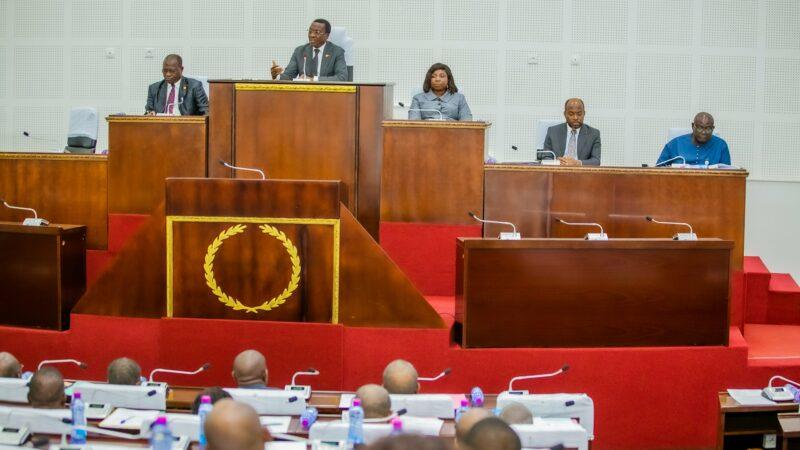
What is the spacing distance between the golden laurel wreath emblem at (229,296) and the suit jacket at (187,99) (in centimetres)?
238

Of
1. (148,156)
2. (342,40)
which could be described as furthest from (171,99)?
(342,40)

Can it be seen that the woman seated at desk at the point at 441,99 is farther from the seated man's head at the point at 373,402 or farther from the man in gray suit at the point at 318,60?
the seated man's head at the point at 373,402

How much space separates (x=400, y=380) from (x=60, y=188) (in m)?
4.14

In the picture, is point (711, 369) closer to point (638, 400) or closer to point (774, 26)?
point (638, 400)

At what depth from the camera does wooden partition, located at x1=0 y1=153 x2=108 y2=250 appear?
771cm

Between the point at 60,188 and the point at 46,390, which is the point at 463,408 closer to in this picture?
the point at 46,390

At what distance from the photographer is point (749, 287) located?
8.01 m

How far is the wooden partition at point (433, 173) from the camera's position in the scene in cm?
730

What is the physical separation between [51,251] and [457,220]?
9.32 feet

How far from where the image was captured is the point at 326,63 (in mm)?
8234

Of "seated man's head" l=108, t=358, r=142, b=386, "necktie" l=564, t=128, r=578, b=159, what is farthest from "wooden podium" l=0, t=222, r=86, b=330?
"necktie" l=564, t=128, r=578, b=159

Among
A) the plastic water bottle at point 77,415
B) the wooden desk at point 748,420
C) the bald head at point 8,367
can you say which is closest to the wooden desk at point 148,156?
the bald head at point 8,367

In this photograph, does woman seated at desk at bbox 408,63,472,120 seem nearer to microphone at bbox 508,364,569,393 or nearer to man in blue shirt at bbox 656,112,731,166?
man in blue shirt at bbox 656,112,731,166

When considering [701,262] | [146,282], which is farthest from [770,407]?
[146,282]
